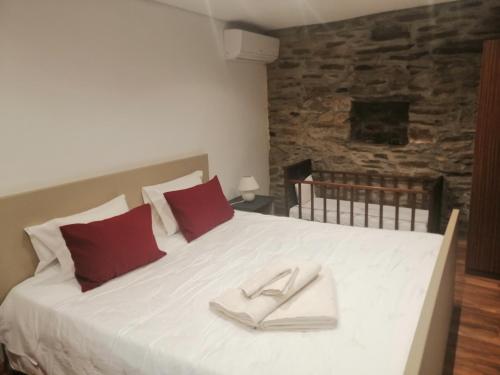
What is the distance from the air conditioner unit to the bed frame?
4.00 feet

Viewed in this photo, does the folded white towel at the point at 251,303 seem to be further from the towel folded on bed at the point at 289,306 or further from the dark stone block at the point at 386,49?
the dark stone block at the point at 386,49

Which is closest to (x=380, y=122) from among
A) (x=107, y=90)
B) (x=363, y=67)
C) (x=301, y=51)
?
(x=363, y=67)

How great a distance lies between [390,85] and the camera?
4031mm

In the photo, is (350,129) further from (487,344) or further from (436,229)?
(487,344)

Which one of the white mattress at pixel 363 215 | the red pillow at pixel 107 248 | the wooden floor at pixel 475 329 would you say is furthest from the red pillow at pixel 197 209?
the wooden floor at pixel 475 329

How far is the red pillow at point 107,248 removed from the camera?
210cm

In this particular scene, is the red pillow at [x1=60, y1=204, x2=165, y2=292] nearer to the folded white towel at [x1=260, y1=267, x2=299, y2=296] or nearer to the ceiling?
the folded white towel at [x1=260, y1=267, x2=299, y2=296]

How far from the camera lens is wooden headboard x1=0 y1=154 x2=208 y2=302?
2.10 m

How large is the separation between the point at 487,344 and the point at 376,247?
85cm

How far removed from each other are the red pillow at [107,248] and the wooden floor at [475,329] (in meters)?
0.79

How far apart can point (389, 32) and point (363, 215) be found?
6.10ft

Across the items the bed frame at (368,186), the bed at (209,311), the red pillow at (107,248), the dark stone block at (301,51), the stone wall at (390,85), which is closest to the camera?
the bed at (209,311)

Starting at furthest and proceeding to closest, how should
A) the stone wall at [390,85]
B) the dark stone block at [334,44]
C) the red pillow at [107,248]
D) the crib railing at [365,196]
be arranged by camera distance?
the dark stone block at [334,44] → the stone wall at [390,85] → the crib railing at [365,196] → the red pillow at [107,248]

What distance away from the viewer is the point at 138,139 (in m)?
3.01
